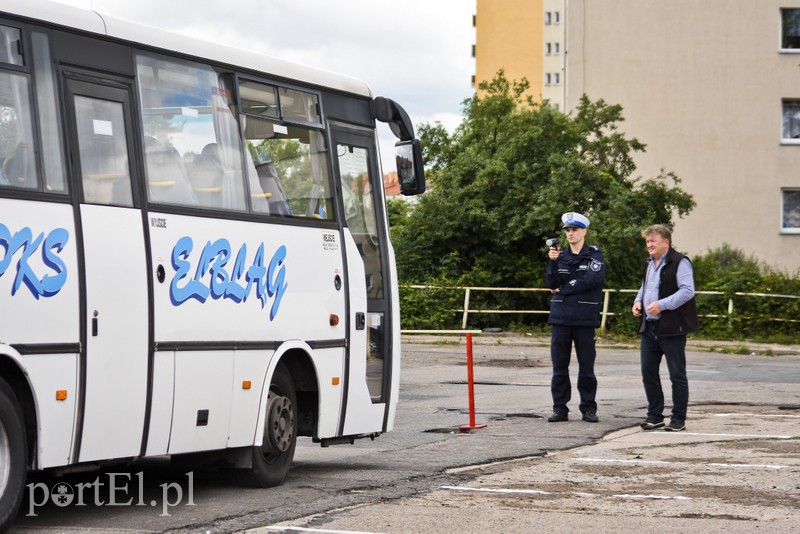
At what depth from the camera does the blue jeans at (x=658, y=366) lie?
1347cm

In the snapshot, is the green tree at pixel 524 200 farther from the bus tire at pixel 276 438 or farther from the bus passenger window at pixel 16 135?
the bus passenger window at pixel 16 135

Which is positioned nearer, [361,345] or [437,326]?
[361,345]

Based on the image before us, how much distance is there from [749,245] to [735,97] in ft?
16.5

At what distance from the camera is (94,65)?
7.95 m

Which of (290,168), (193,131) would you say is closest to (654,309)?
(290,168)

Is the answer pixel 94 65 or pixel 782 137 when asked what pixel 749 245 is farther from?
pixel 94 65

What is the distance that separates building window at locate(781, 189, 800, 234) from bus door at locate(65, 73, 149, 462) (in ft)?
128

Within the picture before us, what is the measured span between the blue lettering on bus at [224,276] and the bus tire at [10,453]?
1.51 m

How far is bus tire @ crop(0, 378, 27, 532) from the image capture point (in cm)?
695

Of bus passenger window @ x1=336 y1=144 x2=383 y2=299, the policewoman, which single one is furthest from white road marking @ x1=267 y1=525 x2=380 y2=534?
the policewoman

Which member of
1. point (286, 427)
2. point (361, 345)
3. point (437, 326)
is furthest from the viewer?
point (437, 326)

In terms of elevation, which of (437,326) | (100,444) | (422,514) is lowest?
(437,326)

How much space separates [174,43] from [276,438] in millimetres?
2856

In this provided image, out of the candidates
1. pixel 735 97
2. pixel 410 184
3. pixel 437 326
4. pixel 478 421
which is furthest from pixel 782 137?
pixel 410 184
